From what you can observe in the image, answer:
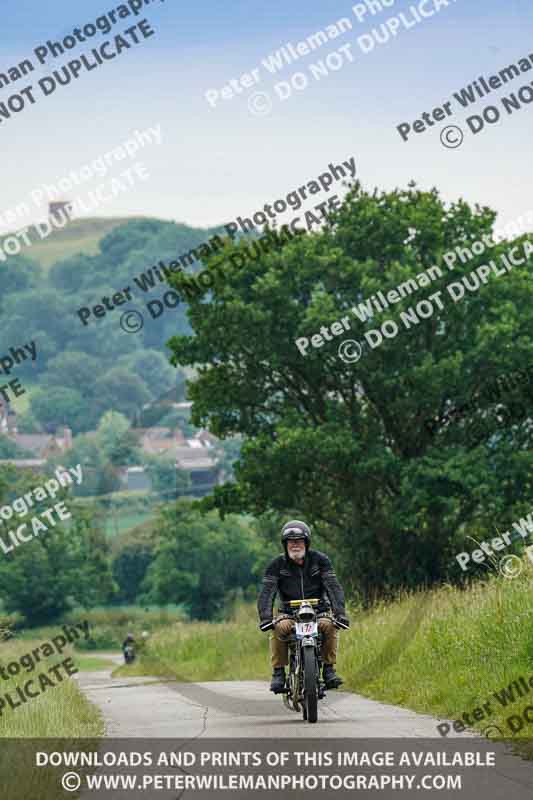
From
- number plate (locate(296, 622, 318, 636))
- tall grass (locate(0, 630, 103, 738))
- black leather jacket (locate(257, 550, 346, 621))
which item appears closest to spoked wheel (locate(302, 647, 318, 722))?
number plate (locate(296, 622, 318, 636))

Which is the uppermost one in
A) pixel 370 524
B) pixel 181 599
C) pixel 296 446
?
pixel 296 446

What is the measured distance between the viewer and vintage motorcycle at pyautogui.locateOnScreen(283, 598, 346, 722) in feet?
45.2

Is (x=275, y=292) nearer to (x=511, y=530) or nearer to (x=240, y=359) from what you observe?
(x=240, y=359)

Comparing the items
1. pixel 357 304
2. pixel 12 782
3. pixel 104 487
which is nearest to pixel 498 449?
pixel 357 304

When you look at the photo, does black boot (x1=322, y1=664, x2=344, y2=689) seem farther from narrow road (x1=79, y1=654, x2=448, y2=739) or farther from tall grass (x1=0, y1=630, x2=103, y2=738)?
tall grass (x1=0, y1=630, x2=103, y2=738)

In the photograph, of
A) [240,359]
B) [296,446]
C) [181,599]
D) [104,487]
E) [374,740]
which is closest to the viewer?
[374,740]

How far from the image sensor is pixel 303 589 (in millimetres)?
14320

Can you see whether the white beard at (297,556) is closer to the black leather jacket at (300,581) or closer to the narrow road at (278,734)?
the black leather jacket at (300,581)

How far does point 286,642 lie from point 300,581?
67 cm

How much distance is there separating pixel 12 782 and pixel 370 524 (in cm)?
3214

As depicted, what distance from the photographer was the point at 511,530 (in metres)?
40.0

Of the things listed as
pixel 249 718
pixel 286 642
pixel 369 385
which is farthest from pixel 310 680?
pixel 369 385

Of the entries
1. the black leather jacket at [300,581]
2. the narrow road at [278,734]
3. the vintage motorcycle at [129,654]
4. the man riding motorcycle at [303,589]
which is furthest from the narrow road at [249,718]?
the vintage motorcycle at [129,654]

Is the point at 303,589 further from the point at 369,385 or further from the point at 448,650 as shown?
the point at 369,385
